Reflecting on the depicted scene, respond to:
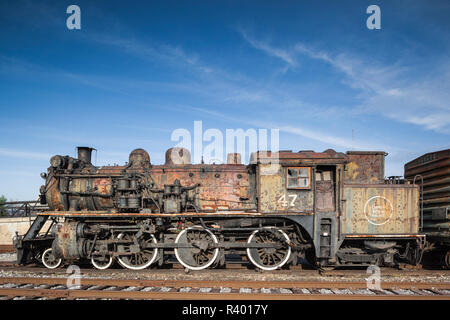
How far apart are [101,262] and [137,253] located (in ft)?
4.43

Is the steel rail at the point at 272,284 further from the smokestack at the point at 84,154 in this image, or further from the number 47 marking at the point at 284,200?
the smokestack at the point at 84,154

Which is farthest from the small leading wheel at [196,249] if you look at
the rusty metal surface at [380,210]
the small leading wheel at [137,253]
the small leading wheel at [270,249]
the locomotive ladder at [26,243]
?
the locomotive ladder at [26,243]

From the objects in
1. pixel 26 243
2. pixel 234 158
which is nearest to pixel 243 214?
pixel 234 158

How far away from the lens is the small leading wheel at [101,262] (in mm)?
8758

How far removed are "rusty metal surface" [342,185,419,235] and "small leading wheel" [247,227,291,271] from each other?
1872mm

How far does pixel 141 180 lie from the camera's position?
924cm

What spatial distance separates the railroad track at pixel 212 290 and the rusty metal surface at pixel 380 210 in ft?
5.71

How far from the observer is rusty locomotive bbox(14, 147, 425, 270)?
853cm

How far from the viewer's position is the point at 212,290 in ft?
22.5

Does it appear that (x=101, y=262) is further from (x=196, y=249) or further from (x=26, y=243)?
(x=196, y=249)

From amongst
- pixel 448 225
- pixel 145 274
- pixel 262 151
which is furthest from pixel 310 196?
pixel 145 274
